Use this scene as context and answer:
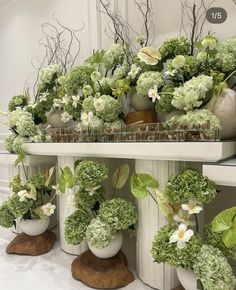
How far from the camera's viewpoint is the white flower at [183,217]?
44.2 inches

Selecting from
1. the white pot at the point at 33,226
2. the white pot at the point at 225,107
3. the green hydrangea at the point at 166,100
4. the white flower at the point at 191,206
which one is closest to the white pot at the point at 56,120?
the white pot at the point at 33,226

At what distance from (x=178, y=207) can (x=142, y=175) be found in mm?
202

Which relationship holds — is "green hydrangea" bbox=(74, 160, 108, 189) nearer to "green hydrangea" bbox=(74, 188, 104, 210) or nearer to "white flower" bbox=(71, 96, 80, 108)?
"green hydrangea" bbox=(74, 188, 104, 210)

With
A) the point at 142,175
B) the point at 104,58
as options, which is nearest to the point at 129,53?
the point at 104,58

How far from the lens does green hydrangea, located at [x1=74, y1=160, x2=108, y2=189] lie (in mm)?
1340

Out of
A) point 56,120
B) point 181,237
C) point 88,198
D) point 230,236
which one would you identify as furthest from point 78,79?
point 230,236

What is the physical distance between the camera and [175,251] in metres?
1.05

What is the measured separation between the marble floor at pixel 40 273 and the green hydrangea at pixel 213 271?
40 cm

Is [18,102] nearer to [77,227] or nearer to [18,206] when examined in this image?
[18,206]

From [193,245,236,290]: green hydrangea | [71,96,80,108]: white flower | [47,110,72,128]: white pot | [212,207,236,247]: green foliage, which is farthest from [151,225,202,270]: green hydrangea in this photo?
[47,110,72,128]: white pot

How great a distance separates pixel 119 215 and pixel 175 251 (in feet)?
1.12

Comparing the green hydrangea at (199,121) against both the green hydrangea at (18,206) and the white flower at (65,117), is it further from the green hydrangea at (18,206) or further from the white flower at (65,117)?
the green hydrangea at (18,206)

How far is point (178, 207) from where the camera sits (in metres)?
1.15

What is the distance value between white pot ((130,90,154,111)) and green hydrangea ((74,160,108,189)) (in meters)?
0.44
